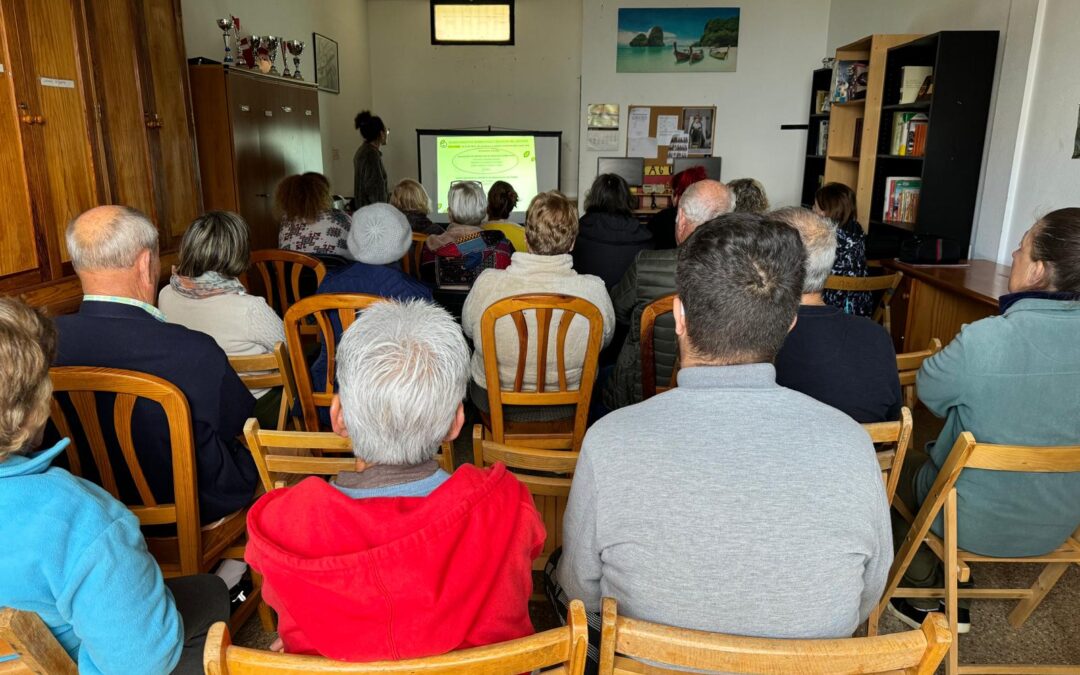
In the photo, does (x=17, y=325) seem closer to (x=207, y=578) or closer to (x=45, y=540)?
(x=45, y=540)

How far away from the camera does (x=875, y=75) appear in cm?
466

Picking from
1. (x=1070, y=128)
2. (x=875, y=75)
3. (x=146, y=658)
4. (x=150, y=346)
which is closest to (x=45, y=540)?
(x=146, y=658)

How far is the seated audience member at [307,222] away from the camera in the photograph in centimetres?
373

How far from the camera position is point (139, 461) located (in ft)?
5.36

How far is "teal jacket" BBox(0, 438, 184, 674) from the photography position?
39.3 inches

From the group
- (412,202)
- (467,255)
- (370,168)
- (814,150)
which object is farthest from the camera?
(814,150)

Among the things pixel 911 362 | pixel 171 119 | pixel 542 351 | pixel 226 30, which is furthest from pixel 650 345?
pixel 226 30

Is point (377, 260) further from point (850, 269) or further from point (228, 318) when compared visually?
point (850, 269)

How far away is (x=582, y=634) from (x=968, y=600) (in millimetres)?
1839

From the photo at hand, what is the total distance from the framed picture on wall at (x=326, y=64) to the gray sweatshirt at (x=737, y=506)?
643 centimetres

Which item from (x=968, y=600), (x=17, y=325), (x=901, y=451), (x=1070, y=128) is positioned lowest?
(x=968, y=600)

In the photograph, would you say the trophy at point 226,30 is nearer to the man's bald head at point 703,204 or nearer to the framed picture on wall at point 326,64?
the framed picture on wall at point 326,64

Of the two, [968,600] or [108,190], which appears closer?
[968,600]

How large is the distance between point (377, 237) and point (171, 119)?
1657 millimetres
